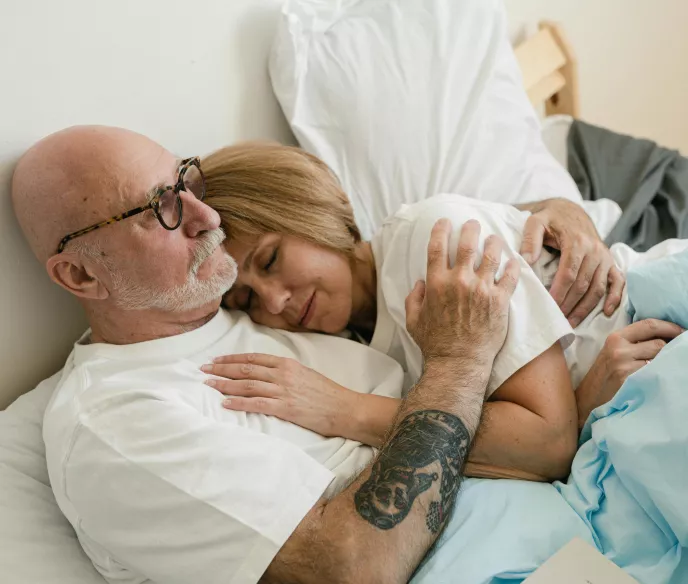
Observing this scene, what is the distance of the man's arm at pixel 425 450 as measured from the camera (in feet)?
2.70

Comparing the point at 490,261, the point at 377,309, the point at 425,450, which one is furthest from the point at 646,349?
the point at 377,309

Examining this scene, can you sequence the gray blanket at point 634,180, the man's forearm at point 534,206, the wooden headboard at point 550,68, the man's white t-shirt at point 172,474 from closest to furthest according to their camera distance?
the man's white t-shirt at point 172,474
the man's forearm at point 534,206
the gray blanket at point 634,180
the wooden headboard at point 550,68

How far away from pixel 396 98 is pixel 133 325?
738 mm

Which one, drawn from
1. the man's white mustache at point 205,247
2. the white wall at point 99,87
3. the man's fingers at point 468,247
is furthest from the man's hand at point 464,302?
the white wall at point 99,87

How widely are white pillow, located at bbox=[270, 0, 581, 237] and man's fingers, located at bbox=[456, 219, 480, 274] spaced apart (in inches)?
15.9

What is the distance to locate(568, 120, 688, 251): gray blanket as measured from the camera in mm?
1548

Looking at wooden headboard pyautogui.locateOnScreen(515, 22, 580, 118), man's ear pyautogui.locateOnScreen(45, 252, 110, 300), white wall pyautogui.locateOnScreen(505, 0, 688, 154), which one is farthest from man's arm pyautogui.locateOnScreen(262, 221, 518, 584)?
white wall pyautogui.locateOnScreen(505, 0, 688, 154)

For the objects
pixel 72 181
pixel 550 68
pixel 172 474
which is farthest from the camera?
pixel 550 68

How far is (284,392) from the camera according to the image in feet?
3.37

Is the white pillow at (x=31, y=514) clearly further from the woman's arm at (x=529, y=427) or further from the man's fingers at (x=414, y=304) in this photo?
the man's fingers at (x=414, y=304)

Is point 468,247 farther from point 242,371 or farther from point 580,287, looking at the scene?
point 242,371

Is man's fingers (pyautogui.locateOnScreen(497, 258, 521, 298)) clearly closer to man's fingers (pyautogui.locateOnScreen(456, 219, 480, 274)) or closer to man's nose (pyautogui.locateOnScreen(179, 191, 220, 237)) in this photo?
man's fingers (pyautogui.locateOnScreen(456, 219, 480, 274))

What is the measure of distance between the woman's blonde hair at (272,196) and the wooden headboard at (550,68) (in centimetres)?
104

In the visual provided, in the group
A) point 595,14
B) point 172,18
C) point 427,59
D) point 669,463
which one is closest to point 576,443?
point 669,463
